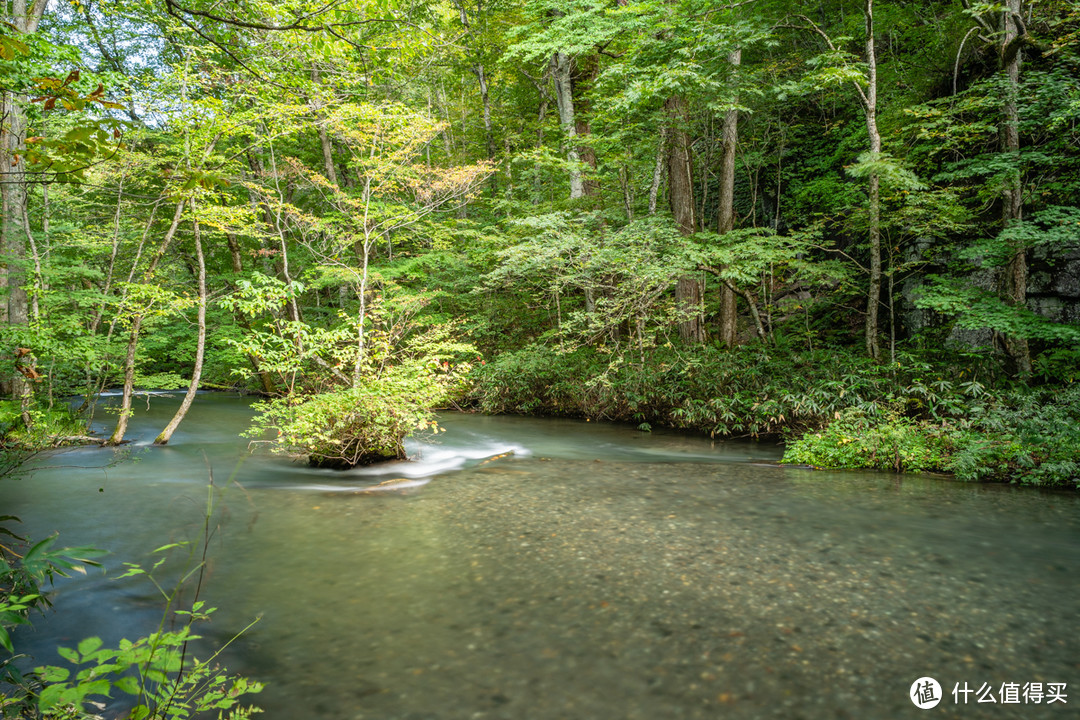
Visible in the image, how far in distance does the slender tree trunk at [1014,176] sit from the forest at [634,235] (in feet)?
0.16

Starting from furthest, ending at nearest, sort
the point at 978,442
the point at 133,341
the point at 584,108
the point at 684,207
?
the point at 584,108, the point at 684,207, the point at 133,341, the point at 978,442

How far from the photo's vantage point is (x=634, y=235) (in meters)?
11.4

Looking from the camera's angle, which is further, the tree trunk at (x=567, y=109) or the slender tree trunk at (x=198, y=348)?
the tree trunk at (x=567, y=109)

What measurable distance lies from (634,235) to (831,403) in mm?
5036

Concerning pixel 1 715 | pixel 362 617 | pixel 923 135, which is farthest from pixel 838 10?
pixel 1 715

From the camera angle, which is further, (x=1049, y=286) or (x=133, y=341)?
(x=1049, y=286)

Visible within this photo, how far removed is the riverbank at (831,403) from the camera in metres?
6.89

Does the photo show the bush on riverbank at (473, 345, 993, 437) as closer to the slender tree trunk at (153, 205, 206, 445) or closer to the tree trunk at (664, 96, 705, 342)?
the tree trunk at (664, 96, 705, 342)

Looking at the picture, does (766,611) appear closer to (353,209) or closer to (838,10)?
(353,209)

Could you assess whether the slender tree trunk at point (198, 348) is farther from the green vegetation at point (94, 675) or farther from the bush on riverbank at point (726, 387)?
the green vegetation at point (94, 675)

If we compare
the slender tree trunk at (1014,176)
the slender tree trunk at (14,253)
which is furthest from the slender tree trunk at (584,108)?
the slender tree trunk at (14,253)

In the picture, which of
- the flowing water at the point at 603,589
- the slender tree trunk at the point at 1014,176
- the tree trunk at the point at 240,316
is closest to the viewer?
the flowing water at the point at 603,589

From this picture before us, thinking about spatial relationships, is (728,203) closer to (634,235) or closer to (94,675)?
(634,235)

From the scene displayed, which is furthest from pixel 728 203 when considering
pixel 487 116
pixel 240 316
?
pixel 240 316
